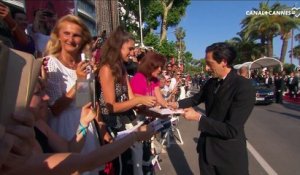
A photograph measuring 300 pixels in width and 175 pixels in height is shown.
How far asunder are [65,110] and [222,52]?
1531 millimetres

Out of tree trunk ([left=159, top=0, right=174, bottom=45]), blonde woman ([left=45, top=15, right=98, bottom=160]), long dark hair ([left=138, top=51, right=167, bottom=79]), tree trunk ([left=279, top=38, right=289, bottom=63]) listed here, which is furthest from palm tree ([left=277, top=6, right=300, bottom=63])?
blonde woman ([left=45, top=15, right=98, bottom=160])

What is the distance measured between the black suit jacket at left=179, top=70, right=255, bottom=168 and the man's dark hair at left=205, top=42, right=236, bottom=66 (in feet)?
0.45

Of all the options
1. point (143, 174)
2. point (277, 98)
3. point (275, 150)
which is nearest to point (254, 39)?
point (277, 98)

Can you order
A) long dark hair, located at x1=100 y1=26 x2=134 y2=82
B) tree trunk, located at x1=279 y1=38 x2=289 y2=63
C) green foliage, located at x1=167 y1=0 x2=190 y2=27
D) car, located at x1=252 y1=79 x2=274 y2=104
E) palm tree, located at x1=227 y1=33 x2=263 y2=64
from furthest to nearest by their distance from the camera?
palm tree, located at x1=227 y1=33 x2=263 y2=64 < tree trunk, located at x1=279 y1=38 x2=289 y2=63 < green foliage, located at x1=167 y1=0 x2=190 y2=27 < car, located at x1=252 y1=79 x2=274 y2=104 < long dark hair, located at x1=100 y1=26 x2=134 y2=82

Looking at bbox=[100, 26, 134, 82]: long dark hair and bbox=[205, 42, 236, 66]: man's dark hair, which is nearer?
bbox=[205, 42, 236, 66]: man's dark hair

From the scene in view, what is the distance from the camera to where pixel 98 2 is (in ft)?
26.4

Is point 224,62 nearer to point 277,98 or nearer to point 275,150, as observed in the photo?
point 275,150

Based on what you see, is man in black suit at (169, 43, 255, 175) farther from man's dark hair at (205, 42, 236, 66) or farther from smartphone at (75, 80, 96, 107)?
smartphone at (75, 80, 96, 107)

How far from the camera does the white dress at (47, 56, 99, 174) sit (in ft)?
9.67

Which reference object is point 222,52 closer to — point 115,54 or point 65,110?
point 115,54

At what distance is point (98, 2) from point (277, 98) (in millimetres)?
16217

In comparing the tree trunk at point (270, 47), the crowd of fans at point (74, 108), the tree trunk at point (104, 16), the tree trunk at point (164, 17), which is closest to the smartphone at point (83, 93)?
the crowd of fans at point (74, 108)

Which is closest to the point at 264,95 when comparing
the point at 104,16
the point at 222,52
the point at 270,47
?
the point at 104,16

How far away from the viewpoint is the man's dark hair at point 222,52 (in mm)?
3598
